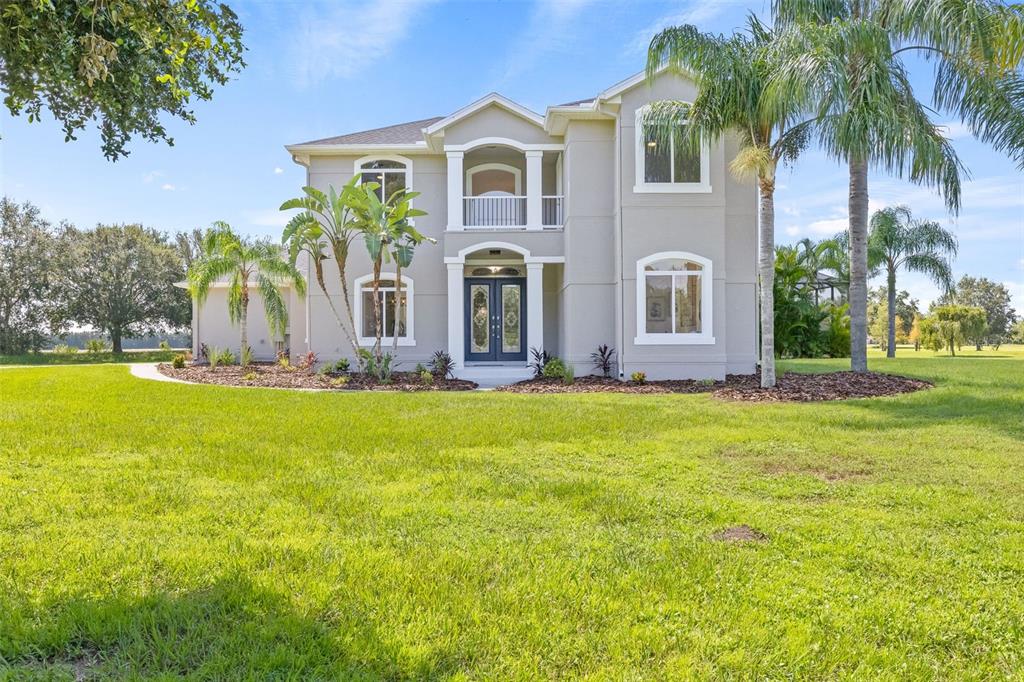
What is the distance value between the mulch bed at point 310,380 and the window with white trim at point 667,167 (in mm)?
6430

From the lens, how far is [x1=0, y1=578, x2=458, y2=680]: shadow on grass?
2.56 meters

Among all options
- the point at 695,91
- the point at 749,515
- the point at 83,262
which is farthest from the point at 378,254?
the point at 83,262

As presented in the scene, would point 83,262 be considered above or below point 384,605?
above

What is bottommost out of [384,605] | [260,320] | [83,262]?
[384,605]

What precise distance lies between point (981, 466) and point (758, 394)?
→ 5704 millimetres

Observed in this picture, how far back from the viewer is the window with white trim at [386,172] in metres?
16.9

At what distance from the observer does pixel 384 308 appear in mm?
17016

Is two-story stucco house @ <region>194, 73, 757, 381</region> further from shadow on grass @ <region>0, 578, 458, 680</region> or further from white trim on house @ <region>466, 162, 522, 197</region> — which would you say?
shadow on grass @ <region>0, 578, 458, 680</region>

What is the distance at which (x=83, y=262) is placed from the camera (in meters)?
31.6

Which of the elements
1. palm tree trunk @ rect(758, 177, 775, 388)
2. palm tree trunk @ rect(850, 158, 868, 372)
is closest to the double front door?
palm tree trunk @ rect(758, 177, 775, 388)

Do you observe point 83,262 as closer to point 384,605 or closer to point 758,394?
point 758,394

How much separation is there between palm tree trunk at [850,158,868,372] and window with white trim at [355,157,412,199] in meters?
11.0

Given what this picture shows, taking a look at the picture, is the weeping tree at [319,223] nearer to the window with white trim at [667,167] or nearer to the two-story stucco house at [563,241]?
the two-story stucco house at [563,241]

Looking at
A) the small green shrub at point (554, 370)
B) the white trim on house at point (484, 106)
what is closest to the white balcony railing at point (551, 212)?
the white trim on house at point (484, 106)
